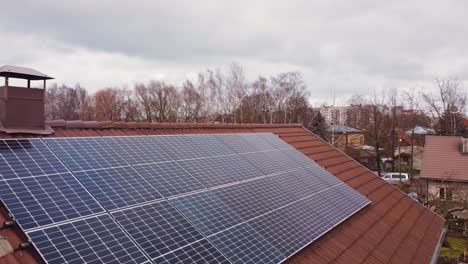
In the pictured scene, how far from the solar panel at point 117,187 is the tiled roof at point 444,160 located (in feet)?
104

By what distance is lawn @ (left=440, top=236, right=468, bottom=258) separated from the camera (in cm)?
2050

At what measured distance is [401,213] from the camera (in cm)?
1262

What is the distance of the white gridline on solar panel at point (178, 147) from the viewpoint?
845cm

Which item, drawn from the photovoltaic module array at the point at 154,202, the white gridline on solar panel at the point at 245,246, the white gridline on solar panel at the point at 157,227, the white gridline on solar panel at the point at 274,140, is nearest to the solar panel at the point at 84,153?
the photovoltaic module array at the point at 154,202

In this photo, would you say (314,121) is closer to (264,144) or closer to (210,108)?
(210,108)

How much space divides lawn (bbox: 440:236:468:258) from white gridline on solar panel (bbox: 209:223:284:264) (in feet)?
57.5

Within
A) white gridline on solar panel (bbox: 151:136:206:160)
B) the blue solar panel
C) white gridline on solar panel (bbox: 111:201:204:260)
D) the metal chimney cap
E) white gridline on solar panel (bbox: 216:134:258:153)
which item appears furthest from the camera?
white gridline on solar panel (bbox: 216:134:258:153)

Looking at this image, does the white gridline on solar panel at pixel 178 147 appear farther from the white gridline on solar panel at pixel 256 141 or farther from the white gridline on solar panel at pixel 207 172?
the white gridline on solar panel at pixel 256 141

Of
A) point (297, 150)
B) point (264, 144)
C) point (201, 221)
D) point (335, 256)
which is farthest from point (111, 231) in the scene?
point (297, 150)

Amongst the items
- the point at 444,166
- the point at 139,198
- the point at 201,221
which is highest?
the point at 139,198

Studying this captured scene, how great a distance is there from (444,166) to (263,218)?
31362mm

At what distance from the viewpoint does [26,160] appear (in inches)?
222

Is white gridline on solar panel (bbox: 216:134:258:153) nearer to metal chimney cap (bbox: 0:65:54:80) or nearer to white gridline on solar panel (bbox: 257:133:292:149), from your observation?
white gridline on solar panel (bbox: 257:133:292:149)

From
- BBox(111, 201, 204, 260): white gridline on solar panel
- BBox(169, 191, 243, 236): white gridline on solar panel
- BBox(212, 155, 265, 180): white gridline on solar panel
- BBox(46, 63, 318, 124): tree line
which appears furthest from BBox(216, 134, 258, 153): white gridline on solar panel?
BBox(46, 63, 318, 124): tree line
